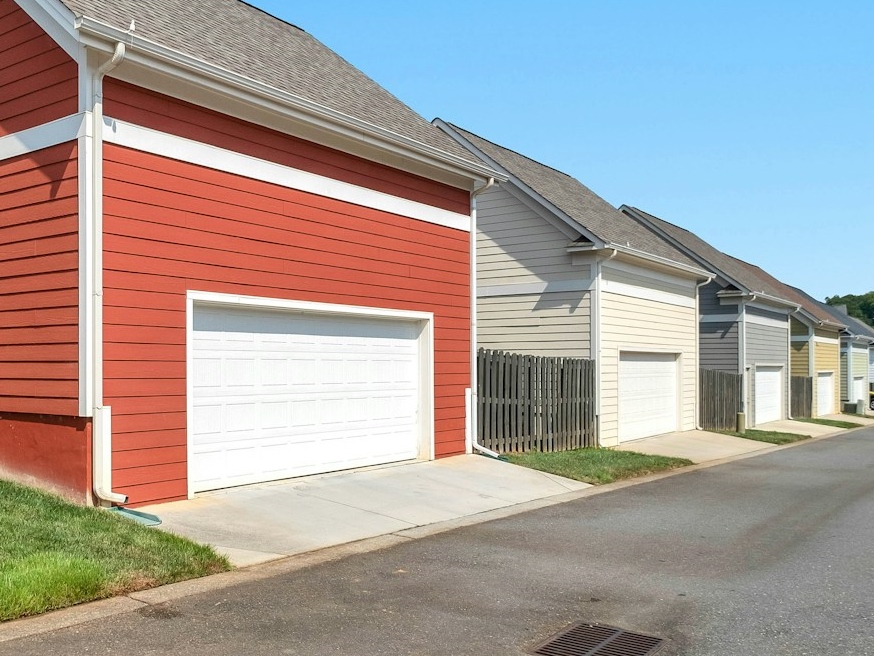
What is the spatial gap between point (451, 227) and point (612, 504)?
5.44 meters

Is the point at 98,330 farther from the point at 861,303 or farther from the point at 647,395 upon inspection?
the point at 861,303

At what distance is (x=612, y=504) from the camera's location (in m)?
11.9

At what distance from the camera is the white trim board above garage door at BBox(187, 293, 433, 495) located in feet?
34.5

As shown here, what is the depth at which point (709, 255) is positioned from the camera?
3050 cm

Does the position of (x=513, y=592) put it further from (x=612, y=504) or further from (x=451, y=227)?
(x=451, y=227)

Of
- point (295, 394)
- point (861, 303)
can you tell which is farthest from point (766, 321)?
point (861, 303)

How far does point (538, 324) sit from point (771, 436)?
9626 mm

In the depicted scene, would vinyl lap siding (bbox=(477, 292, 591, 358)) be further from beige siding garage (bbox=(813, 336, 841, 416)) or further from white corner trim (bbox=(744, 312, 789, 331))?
beige siding garage (bbox=(813, 336, 841, 416))

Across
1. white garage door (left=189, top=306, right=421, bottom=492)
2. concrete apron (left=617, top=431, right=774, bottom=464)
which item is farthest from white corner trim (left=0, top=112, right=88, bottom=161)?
concrete apron (left=617, top=431, right=774, bottom=464)

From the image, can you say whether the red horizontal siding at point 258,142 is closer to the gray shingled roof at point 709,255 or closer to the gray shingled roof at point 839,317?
the gray shingled roof at point 709,255

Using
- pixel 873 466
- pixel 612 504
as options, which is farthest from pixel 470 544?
pixel 873 466

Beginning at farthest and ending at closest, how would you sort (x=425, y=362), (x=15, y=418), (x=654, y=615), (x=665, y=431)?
(x=665, y=431), (x=425, y=362), (x=15, y=418), (x=654, y=615)

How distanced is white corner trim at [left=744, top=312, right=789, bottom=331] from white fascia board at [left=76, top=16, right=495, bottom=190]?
1708cm

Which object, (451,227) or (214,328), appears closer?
(214,328)
